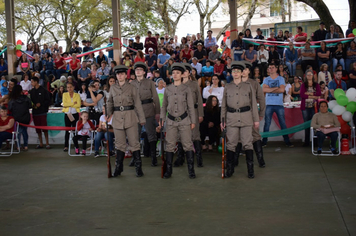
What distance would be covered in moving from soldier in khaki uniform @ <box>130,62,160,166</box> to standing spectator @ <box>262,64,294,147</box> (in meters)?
2.82

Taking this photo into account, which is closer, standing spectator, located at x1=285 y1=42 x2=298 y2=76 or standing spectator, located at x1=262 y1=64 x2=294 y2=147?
standing spectator, located at x1=262 y1=64 x2=294 y2=147

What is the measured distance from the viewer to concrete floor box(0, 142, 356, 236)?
5.03 meters

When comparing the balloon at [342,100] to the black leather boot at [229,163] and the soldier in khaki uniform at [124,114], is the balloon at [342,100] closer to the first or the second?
the black leather boot at [229,163]

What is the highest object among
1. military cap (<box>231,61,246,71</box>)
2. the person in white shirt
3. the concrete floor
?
military cap (<box>231,61,246,71</box>)

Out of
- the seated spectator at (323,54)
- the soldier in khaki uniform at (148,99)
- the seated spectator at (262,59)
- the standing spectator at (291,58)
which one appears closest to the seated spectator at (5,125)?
the soldier in khaki uniform at (148,99)

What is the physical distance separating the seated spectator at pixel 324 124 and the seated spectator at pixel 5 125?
7.37m

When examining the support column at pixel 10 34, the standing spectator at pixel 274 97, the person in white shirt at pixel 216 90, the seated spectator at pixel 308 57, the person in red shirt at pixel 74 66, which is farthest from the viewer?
the person in red shirt at pixel 74 66

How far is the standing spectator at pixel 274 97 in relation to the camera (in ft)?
32.9

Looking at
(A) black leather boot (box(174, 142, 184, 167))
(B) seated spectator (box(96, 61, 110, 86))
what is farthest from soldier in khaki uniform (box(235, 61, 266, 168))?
(B) seated spectator (box(96, 61, 110, 86))

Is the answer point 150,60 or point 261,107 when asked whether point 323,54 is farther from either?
point 261,107

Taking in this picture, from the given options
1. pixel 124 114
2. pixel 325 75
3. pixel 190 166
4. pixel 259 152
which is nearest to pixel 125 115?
pixel 124 114

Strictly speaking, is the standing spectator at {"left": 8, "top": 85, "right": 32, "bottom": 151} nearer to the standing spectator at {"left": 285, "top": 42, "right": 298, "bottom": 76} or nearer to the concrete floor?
the concrete floor

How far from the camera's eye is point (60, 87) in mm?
15023

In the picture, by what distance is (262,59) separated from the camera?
50.2 feet
